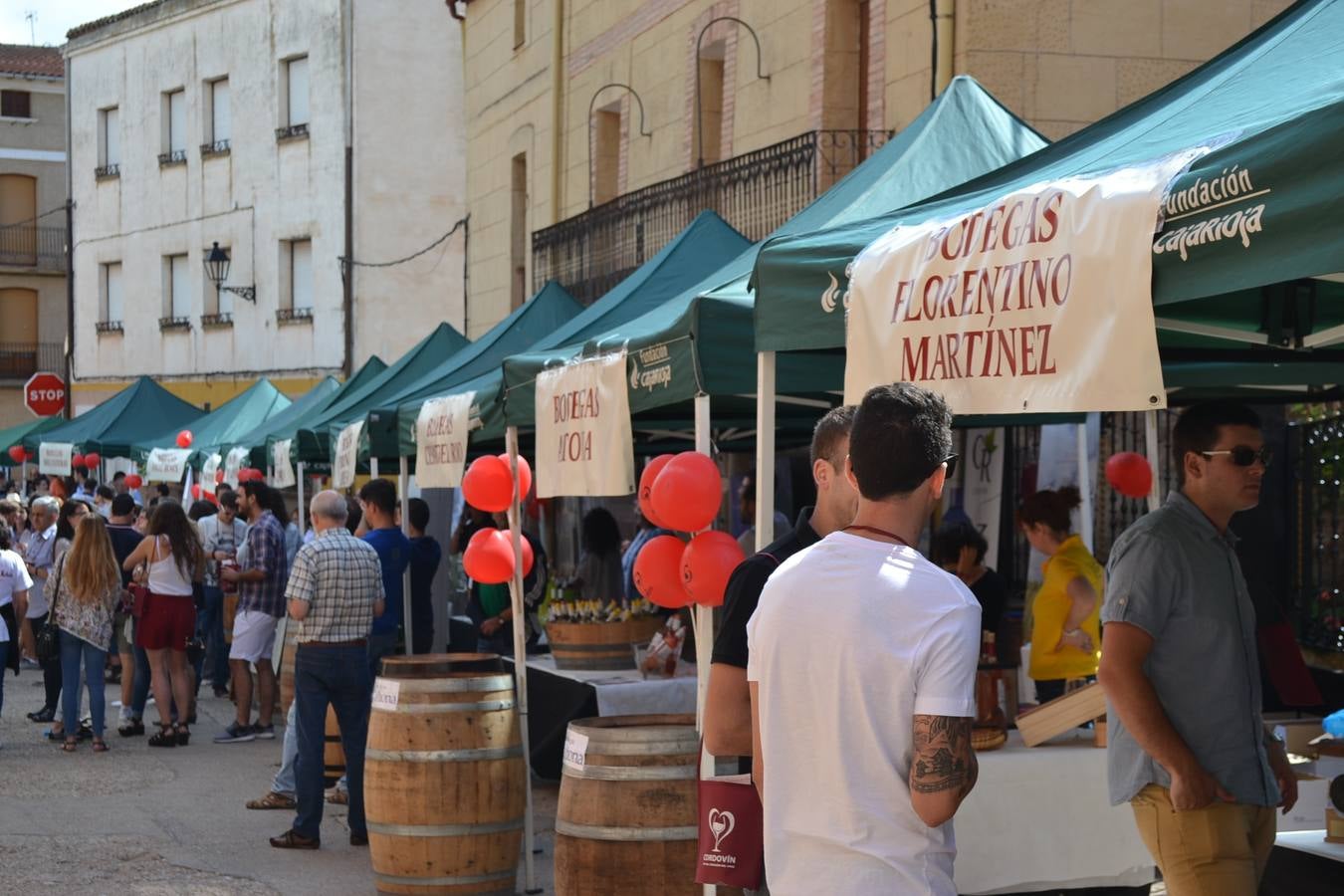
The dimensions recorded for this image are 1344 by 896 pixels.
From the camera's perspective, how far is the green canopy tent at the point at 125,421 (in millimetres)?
26703

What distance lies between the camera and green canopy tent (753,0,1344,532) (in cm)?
363

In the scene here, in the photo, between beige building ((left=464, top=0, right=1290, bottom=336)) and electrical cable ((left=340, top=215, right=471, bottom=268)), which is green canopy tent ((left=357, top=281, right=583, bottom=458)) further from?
electrical cable ((left=340, top=215, right=471, bottom=268))

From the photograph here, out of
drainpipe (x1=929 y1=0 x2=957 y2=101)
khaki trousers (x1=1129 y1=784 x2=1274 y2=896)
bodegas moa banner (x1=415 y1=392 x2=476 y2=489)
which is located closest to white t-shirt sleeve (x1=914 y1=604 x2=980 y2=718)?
khaki trousers (x1=1129 y1=784 x2=1274 y2=896)

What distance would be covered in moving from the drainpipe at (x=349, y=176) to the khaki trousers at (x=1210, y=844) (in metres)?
29.1

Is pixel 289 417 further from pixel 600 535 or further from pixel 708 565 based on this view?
pixel 708 565

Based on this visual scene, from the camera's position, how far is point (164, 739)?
13570 millimetres

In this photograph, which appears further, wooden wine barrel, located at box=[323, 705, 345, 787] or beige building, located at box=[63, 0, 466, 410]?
beige building, located at box=[63, 0, 466, 410]

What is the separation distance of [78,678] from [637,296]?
514 cm

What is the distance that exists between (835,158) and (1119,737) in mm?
10339

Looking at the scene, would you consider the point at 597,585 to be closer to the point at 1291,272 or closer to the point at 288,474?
the point at 288,474

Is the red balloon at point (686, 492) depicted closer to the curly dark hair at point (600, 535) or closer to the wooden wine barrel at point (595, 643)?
the wooden wine barrel at point (595, 643)

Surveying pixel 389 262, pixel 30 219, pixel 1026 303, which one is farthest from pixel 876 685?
pixel 30 219

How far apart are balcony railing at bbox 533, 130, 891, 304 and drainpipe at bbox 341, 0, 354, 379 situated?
11.4 meters

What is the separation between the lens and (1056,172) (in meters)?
5.24
